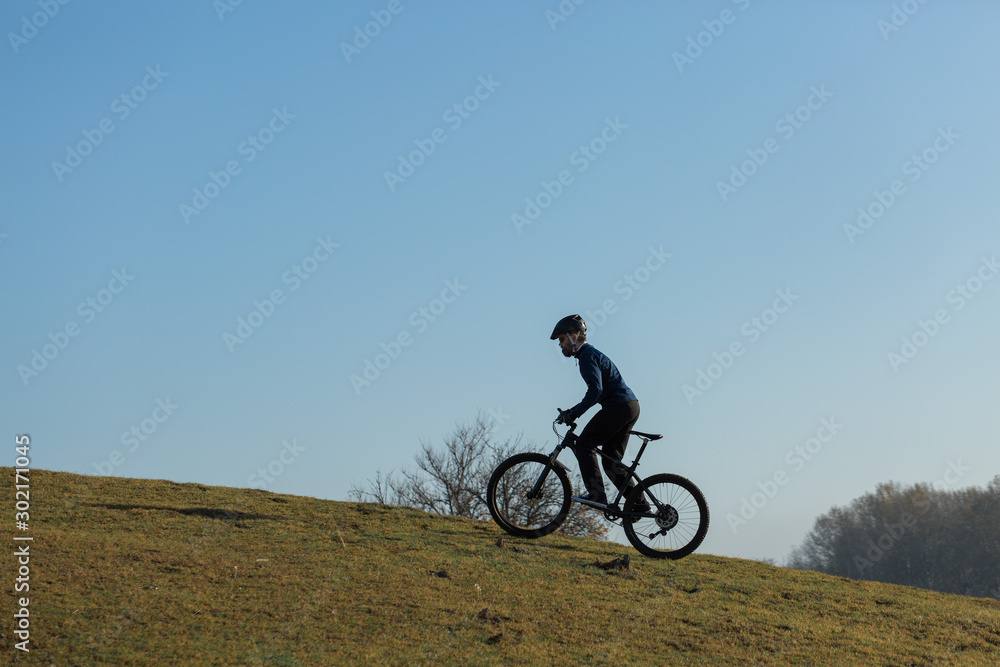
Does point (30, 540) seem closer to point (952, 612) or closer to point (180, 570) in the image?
point (180, 570)

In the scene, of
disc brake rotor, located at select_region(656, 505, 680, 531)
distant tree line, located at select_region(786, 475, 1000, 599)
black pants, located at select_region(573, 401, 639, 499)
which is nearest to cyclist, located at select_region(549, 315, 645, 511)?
black pants, located at select_region(573, 401, 639, 499)

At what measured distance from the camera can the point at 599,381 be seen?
11.0 metres

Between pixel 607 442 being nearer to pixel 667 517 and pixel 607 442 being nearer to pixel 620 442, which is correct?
pixel 620 442

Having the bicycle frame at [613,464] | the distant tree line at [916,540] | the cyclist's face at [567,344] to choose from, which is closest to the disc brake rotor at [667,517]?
the bicycle frame at [613,464]

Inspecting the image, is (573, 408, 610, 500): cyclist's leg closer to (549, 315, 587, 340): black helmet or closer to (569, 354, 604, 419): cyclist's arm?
(569, 354, 604, 419): cyclist's arm

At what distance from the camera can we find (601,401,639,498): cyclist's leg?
1111 cm

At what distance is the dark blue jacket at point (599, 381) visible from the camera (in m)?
11.0

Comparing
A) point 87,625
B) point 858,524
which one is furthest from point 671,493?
point 858,524

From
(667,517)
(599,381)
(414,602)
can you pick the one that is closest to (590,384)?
(599,381)

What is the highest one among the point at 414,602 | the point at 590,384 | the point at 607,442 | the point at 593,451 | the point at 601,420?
the point at 590,384

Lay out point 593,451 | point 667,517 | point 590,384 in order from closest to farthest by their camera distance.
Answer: point 667,517 < point 590,384 < point 593,451

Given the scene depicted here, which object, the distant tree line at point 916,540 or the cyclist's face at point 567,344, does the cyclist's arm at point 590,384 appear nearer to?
the cyclist's face at point 567,344

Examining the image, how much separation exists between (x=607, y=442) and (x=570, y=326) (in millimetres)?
1702

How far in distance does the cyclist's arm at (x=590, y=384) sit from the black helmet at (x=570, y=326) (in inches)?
20.4
